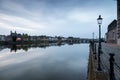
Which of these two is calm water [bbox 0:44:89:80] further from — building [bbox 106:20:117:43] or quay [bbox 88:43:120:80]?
building [bbox 106:20:117:43]

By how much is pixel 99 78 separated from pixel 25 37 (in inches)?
7327

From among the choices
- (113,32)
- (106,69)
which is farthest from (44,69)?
Result: (113,32)

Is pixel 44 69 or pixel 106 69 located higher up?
pixel 106 69

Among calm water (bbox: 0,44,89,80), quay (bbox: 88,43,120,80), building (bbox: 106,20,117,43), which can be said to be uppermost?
building (bbox: 106,20,117,43)

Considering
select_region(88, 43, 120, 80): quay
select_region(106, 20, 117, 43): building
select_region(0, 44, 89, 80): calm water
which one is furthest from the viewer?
select_region(106, 20, 117, 43): building

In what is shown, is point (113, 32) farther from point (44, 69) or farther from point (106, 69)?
point (106, 69)

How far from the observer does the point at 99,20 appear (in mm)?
12461

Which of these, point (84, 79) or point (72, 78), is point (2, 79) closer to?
point (72, 78)

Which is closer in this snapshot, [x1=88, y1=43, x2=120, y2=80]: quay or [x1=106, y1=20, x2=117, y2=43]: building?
[x1=88, y1=43, x2=120, y2=80]: quay

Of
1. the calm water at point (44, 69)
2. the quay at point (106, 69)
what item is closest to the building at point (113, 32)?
the calm water at point (44, 69)

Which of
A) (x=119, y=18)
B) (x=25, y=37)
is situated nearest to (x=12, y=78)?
(x=119, y=18)

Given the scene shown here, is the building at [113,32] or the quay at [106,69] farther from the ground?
the building at [113,32]

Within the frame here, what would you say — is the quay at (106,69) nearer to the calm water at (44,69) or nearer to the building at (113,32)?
the calm water at (44,69)

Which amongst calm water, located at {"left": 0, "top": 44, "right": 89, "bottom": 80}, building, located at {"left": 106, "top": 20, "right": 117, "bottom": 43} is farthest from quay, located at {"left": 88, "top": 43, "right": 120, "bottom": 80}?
building, located at {"left": 106, "top": 20, "right": 117, "bottom": 43}
